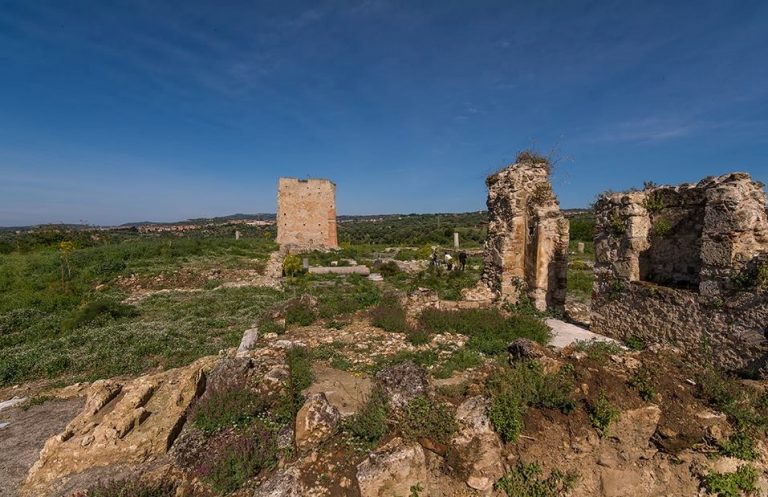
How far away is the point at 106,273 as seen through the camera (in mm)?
19547

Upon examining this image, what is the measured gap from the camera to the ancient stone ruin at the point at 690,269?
5.97 metres

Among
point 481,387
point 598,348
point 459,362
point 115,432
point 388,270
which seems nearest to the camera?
point 115,432

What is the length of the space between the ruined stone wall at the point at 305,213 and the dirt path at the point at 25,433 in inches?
1005

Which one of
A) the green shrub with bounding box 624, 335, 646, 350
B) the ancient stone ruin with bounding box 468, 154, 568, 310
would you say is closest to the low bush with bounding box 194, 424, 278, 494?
the green shrub with bounding box 624, 335, 646, 350

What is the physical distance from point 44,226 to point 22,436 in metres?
43.3

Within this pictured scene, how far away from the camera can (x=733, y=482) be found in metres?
4.32

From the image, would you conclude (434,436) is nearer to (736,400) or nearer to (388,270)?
(736,400)

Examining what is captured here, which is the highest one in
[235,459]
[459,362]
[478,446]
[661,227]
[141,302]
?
[661,227]

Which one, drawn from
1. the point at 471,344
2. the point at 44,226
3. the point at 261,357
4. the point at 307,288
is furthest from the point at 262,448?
the point at 44,226

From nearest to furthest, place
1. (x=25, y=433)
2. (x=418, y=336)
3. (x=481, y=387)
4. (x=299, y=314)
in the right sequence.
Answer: (x=481, y=387) < (x=25, y=433) < (x=418, y=336) < (x=299, y=314)

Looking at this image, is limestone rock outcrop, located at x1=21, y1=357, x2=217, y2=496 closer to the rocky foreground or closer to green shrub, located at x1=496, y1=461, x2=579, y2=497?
the rocky foreground

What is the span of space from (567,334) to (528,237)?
3.39 metres

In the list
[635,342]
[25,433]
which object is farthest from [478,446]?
[25,433]

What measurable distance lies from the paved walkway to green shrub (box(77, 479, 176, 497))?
6.79 m
